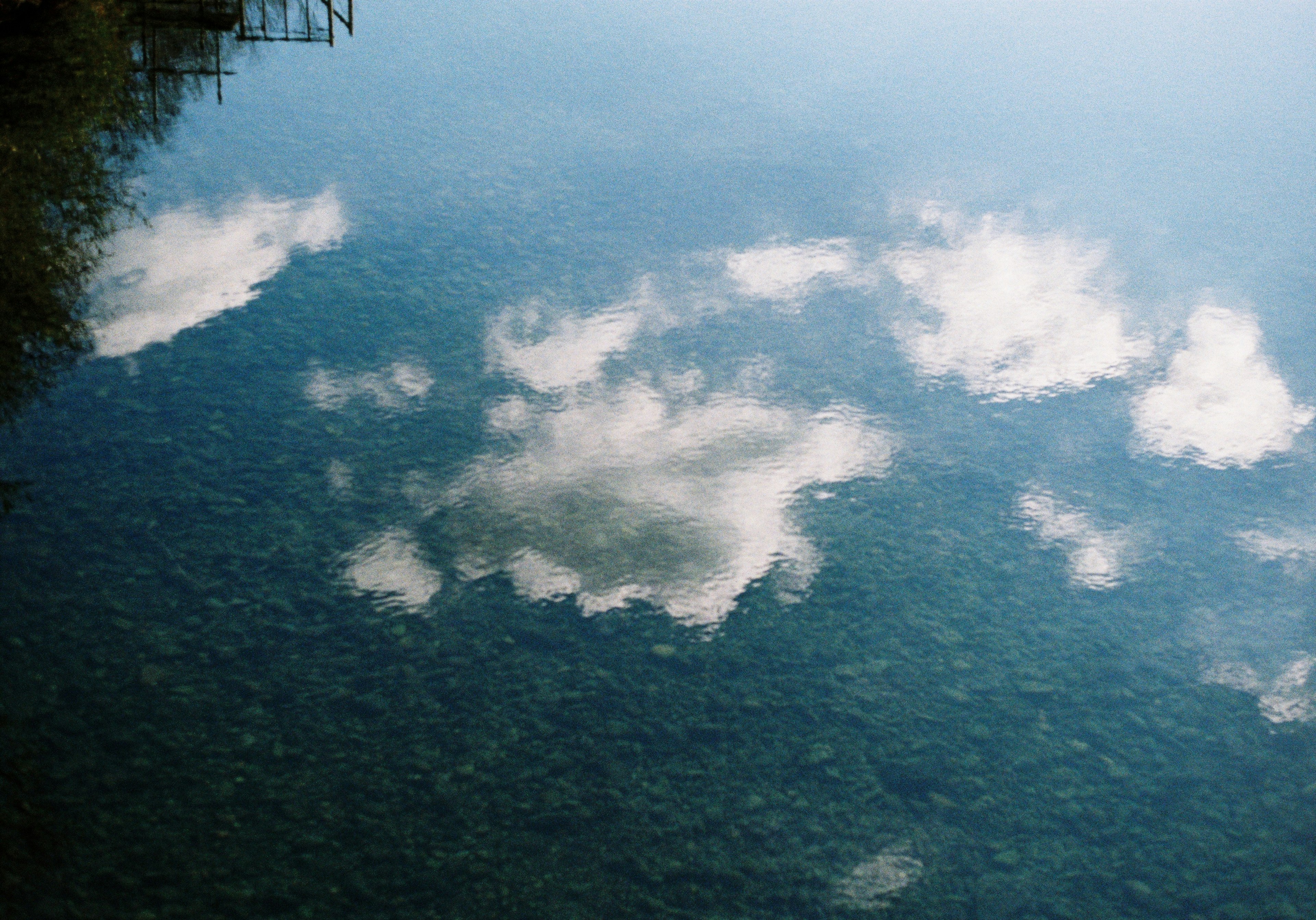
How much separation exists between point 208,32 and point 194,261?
5.78 meters

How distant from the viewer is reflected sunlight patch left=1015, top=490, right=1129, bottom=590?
6680 mm

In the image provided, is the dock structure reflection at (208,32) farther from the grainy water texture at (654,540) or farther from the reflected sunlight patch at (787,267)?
the reflected sunlight patch at (787,267)

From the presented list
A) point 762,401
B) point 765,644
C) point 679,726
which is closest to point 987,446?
point 762,401

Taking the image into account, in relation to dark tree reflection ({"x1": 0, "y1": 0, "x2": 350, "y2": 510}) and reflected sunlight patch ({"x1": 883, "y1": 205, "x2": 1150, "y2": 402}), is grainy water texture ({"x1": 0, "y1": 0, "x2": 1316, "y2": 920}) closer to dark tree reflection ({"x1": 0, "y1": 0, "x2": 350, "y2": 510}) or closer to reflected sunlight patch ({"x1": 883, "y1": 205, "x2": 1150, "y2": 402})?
reflected sunlight patch ({"x1": 883, "y1": 205, "x2": 1150, "y2": 402})

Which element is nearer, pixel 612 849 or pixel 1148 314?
pixel 612 849

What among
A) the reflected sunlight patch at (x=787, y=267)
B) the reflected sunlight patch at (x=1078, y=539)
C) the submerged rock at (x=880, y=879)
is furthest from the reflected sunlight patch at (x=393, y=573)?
the reflected sunlight patch at (x=787, y=267)

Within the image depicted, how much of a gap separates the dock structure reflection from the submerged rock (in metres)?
9.18

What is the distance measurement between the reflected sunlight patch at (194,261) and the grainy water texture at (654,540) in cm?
4

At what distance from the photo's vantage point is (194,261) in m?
8.41

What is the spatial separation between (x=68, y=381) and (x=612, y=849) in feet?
14.5

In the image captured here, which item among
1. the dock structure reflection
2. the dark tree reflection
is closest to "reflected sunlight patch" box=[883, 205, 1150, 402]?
the dark tree reflection

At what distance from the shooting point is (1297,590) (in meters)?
6.81

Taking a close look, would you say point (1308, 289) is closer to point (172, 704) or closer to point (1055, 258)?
point (1055, 258)

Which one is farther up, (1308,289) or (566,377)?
(1308,289)
